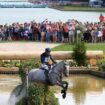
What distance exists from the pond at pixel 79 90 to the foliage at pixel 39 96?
225 centimetres

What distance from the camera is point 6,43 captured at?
3969 cm

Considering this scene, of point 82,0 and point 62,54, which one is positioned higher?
point 62,54

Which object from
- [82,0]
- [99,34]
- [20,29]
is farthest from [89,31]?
[82,0]

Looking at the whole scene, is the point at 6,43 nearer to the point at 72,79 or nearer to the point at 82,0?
the point at 72,79

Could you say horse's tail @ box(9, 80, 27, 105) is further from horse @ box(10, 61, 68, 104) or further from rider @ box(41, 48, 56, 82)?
rider @ box(41, 48, 56, 82)

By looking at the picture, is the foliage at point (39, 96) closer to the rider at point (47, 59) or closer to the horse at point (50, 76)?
the horse at point (50, 76)

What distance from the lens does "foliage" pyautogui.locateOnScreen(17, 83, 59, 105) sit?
1903 cm

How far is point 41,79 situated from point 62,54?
8.95 meters

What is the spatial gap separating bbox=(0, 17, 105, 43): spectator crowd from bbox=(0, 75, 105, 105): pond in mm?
11845

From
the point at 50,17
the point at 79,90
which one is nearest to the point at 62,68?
the point at 79,90

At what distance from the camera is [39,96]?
19125 millimetres

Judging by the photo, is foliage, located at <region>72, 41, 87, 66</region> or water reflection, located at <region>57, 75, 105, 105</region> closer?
water reflection, located at <region>57, 75, 105, 105</region>

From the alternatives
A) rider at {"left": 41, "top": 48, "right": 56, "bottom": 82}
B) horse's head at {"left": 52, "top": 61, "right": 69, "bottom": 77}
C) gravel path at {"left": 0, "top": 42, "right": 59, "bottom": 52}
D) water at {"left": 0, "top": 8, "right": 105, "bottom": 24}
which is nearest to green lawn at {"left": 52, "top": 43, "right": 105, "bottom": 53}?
gravel path at {"left": 0, "top": 42, "right": 59, "bottom": 52}

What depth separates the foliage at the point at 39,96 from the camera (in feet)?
62.4
